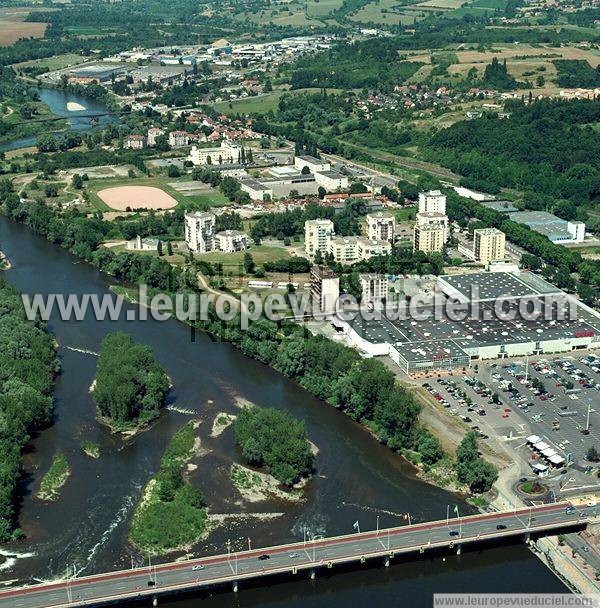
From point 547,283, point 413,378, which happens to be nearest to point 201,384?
point 413,378

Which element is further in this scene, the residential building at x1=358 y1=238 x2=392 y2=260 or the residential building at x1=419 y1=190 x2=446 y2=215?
the residential building at x1=419 y1=190 x2=446 y2=215

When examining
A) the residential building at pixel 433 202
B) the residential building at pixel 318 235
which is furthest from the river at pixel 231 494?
the residential building at pixel 433 202

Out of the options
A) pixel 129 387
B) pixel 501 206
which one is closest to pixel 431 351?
pixel 129 387

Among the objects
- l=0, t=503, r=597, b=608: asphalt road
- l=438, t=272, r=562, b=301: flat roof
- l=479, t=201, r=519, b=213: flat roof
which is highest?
l=0, t=503, r=597, b=608: asphalt road

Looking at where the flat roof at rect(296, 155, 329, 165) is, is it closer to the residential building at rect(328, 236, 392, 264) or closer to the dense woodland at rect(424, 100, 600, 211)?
the dense woodland at rect(424, 100, 600, 211)

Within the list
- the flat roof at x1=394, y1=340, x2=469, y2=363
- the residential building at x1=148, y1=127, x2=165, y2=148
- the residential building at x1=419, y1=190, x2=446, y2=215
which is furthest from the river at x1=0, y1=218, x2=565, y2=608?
the residential building at x1=148, y1=127, x2=165, y2=148

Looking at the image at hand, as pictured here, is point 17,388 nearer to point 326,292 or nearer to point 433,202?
point 326,292

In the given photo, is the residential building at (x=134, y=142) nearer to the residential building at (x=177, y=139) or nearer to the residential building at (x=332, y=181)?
the residential building at (x=177, y=139)
